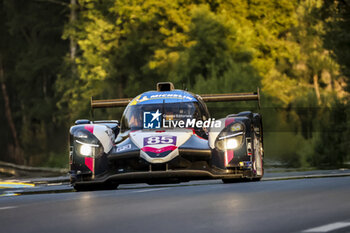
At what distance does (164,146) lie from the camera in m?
14.0

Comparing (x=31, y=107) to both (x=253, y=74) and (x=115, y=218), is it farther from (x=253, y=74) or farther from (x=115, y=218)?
(x=115, y=218)

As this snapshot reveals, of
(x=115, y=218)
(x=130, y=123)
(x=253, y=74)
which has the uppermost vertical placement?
(x=253, y=74)

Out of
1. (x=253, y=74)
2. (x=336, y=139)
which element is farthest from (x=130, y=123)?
(x=253, y=74)

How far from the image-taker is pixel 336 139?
31500 mm

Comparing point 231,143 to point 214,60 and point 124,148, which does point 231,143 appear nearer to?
point 124,148

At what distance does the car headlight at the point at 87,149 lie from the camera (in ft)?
49.1

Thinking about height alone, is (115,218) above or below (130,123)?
below

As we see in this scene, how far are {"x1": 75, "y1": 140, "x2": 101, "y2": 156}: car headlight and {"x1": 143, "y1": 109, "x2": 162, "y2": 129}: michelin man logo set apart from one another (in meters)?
0.94

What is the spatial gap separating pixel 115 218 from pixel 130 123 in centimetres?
504

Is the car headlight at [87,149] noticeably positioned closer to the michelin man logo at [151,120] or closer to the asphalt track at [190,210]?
the asphalt track at [190,210]

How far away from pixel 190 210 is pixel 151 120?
165 inches

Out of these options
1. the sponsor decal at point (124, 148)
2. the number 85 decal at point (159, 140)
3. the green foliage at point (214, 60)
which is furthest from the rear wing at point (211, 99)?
the green foliage at point (214, 60)

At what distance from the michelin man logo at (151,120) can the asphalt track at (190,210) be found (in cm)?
109

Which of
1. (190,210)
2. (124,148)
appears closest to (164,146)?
(124,148)
